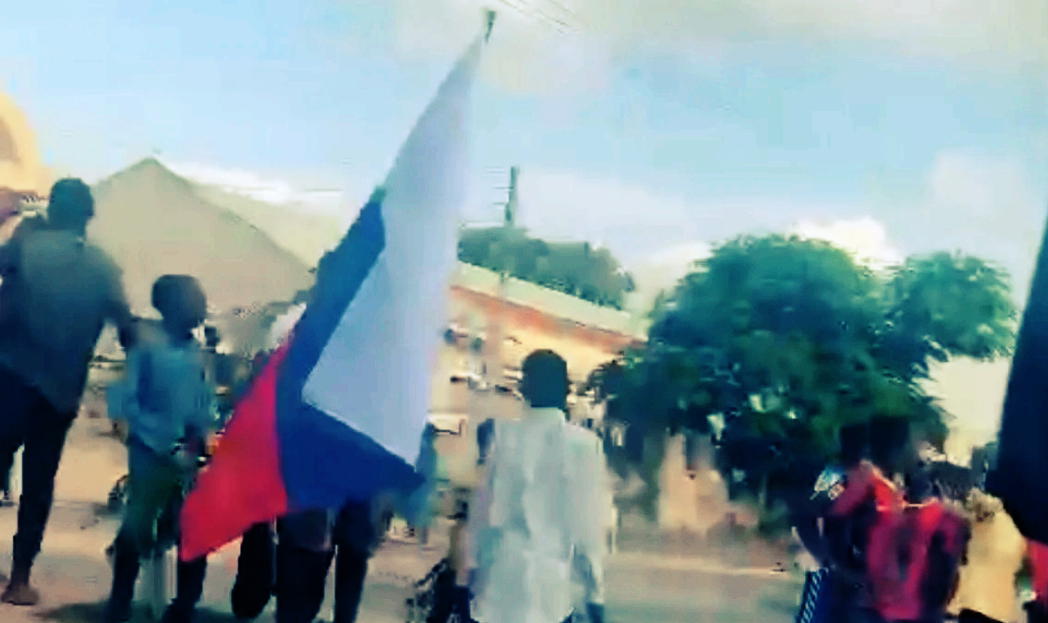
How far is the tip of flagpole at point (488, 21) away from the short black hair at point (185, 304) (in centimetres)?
80

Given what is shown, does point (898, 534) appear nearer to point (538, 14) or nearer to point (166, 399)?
point (538, 14)

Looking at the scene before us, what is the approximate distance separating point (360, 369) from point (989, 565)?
52.6 inches

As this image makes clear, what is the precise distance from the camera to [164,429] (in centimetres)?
310

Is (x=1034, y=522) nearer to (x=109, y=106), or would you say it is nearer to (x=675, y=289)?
(x=675, y=289)

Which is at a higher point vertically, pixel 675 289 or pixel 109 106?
pixel 109 106

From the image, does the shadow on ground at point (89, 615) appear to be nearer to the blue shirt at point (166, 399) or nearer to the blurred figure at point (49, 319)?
the blurred figure at point (49, 319)

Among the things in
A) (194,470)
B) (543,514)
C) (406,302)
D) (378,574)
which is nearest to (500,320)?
(406,302)

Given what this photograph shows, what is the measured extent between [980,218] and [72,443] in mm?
1945

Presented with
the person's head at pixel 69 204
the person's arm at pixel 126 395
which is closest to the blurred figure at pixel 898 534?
the person's arm at pixel 126 395

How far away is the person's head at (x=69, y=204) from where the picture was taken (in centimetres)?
312

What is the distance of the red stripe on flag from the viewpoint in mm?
3053

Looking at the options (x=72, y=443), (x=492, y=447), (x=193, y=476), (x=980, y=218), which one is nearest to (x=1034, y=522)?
(x=980, y=218)

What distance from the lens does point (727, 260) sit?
10.1 feet

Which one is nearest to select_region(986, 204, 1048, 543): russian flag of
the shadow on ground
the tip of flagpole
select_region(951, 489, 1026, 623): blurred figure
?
select_region(951, 489, 1026, 623): blurred figure
